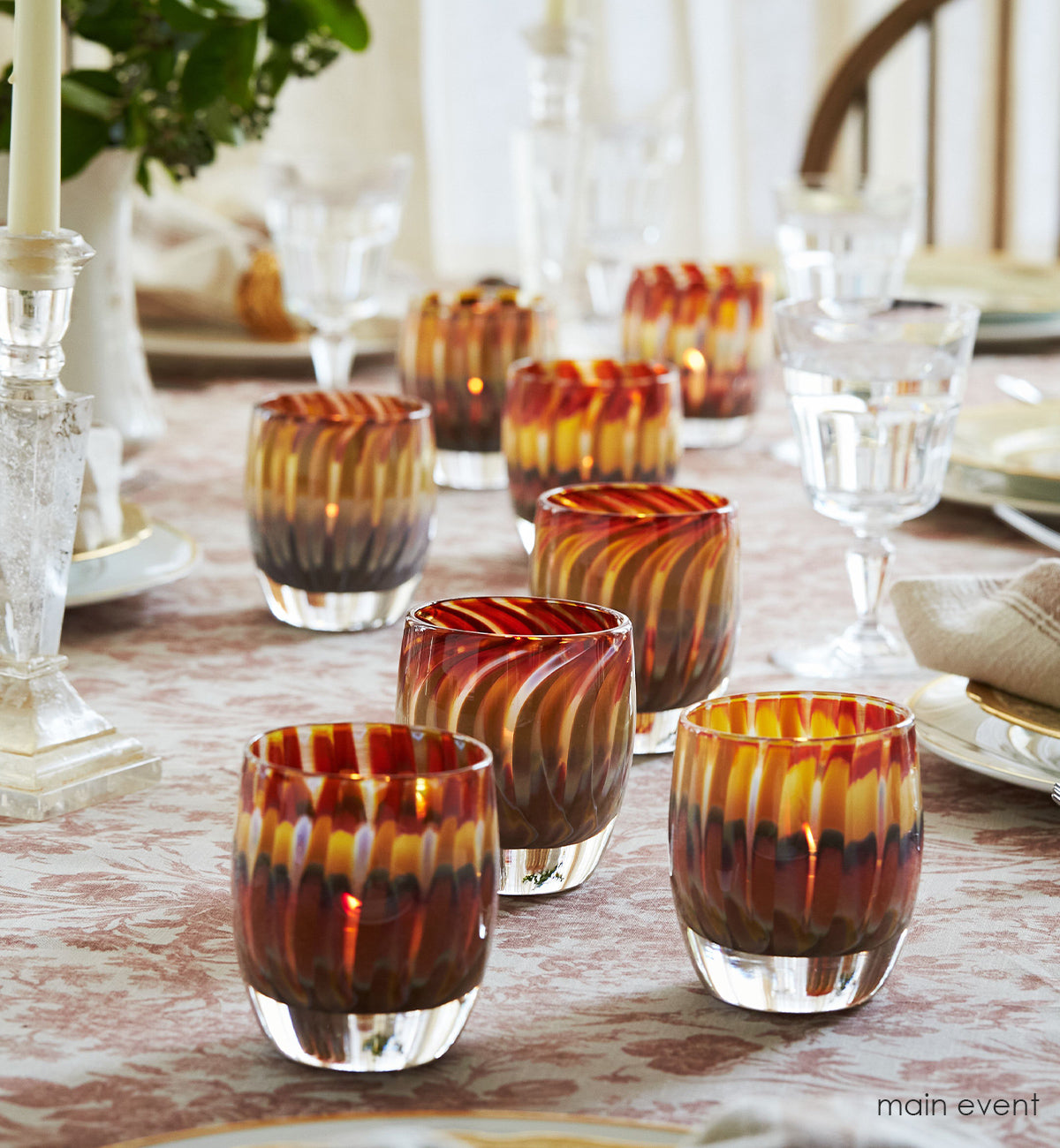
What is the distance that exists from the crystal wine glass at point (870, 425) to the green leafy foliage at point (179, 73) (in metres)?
0.33

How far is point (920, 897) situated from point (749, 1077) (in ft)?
0.46

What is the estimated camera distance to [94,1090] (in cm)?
40

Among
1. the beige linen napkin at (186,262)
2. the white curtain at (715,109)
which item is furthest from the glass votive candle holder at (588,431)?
the white curtain at (715,109)

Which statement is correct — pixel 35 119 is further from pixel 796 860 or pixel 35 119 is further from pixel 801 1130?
pixel 801 1130

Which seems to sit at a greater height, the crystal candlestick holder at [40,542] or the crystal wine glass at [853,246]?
the crystal wine glass at [853,246]

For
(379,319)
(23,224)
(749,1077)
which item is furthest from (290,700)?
(379,319)

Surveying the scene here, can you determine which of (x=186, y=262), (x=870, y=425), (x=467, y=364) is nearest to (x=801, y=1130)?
(x=870, y=425)

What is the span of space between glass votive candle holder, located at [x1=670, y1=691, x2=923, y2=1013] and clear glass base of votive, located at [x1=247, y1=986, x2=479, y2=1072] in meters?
0.08

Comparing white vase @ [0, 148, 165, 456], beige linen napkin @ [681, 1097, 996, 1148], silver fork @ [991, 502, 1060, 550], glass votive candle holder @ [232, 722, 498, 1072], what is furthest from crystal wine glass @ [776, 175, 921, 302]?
beige linen napkin @ [681, 1097, 996, 1148]

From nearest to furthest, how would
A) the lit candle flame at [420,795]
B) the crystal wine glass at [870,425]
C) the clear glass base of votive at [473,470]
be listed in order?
the lit candle flame at [420,795]
the crystal wine glass at [870,425]
the clear glass base of votive at [473,470]

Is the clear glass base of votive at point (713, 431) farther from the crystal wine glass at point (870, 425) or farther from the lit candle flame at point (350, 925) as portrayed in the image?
the lit candle flame at point (350, 925)

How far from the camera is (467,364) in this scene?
1.10 m

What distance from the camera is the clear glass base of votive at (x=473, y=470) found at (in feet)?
3.75

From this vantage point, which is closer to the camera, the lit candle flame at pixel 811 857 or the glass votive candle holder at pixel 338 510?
the lit candle flame at pixel 811 857
